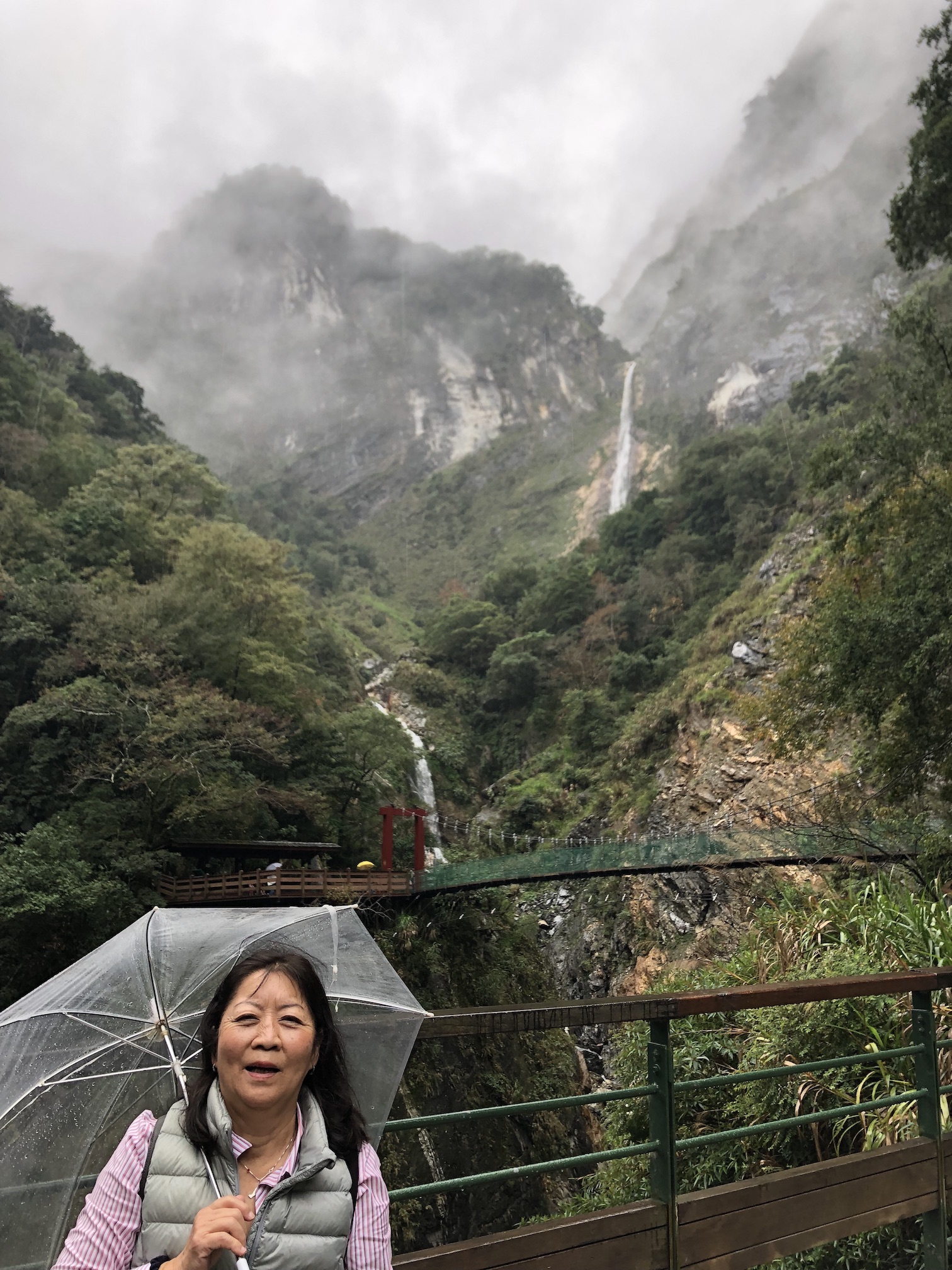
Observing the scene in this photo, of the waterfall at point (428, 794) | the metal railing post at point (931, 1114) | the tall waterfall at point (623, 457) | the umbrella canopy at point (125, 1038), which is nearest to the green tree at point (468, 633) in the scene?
the waterfall at point (428, 794)

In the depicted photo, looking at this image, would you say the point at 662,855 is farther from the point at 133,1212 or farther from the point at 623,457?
the point at 623,457

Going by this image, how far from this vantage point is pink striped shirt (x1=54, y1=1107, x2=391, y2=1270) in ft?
2.68

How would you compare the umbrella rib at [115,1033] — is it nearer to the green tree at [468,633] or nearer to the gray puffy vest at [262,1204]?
the gray puffy vest at [262,1204]

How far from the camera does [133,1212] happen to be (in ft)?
2.75

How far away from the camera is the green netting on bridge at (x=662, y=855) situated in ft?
27.3

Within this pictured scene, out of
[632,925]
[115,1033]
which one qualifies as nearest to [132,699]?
[632,925]

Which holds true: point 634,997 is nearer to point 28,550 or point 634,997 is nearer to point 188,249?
point 28,550

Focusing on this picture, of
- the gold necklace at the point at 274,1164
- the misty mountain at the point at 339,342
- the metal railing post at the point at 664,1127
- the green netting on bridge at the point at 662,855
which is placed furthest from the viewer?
the misty mountain at the point at 339,342

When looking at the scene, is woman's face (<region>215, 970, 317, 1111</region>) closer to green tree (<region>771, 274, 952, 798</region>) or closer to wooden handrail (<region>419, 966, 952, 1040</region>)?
wooden handrail (<region>419, 966, 952, 1040</region>)

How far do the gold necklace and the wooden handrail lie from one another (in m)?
0.27

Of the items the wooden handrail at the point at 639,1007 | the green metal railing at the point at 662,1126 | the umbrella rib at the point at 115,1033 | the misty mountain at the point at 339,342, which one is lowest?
the green metal railing at the point at 662,1126

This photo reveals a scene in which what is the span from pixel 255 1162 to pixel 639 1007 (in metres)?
0.76

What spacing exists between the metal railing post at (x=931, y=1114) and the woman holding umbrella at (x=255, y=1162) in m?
1.62

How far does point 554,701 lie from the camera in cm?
2345
